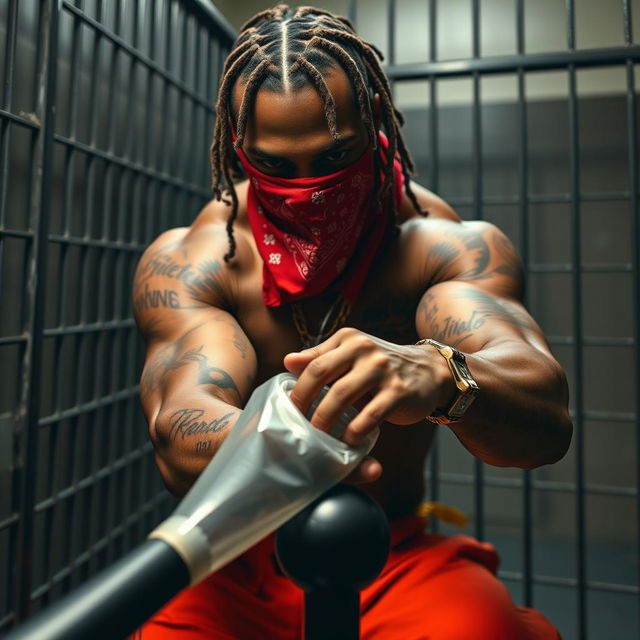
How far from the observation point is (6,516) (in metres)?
1.12

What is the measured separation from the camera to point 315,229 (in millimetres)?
875

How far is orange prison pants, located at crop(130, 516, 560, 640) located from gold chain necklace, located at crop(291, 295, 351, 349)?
32cm

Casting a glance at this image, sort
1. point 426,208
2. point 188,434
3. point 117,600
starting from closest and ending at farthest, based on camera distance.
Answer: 1. point 117,600
2. point 188,434
3. point 426,208

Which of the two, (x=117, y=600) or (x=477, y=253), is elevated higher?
(x=477, y=253)

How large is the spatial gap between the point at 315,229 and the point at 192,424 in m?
0.34

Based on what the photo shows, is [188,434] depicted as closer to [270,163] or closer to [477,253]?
[270,163]

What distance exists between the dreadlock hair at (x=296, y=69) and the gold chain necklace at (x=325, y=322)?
5.9 inches

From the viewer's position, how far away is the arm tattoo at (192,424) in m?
0.65

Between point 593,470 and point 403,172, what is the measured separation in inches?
74.5

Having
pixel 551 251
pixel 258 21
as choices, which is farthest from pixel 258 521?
pixel 551 251

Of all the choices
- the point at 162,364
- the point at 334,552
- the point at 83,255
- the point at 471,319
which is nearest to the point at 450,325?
the point at 471,319

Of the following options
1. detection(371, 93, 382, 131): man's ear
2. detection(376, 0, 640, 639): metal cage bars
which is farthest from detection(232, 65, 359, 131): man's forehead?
detection(376, 0, 640, 639): metal cage bars

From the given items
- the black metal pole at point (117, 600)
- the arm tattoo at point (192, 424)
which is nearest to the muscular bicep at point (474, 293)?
the arm tattoo at point (192, 424)

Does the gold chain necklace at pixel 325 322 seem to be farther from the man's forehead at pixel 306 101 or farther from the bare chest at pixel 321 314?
the man's forehead at pixel 306 101
